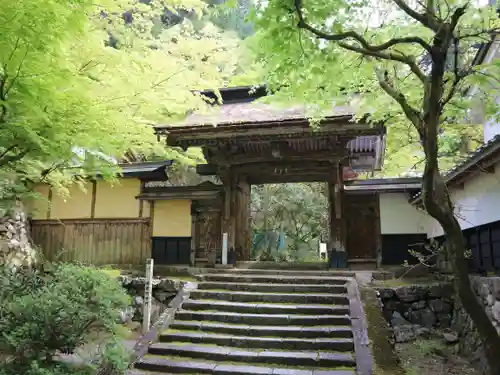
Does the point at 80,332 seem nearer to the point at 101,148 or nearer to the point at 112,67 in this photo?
the point at 101,148

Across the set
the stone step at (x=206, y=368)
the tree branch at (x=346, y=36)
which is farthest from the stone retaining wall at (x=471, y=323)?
the tree branch at (x=346, y=36)

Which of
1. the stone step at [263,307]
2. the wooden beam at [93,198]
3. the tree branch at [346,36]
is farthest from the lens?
the wooden beam at [93,198]

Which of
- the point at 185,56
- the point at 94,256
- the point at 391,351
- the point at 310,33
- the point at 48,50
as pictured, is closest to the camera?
the point at 48,50

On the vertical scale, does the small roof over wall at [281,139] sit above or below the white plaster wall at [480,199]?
above

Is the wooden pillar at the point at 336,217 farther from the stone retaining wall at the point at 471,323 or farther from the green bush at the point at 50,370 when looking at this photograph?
the green bush at the point at 50,370

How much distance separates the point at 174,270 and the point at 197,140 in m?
3.80

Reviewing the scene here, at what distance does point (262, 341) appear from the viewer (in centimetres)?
727

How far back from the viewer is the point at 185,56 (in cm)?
1053

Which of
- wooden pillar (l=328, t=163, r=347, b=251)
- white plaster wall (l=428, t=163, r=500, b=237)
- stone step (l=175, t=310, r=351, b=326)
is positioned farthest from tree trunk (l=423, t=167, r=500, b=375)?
wooden pillar (l=328, t=163, r=347, b=251)

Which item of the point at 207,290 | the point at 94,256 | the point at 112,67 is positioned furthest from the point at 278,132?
the point at 94,256

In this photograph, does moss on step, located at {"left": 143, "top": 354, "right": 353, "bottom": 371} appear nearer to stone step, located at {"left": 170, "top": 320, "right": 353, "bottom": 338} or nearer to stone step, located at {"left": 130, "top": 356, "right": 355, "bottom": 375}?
stone step, located at {"left": 130, "top": 356, "right": 355, "bottom": 375}

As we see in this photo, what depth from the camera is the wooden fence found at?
13.4 metres

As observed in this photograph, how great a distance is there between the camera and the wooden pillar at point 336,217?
36.8ft

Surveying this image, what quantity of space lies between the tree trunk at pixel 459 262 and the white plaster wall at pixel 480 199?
2422mm
